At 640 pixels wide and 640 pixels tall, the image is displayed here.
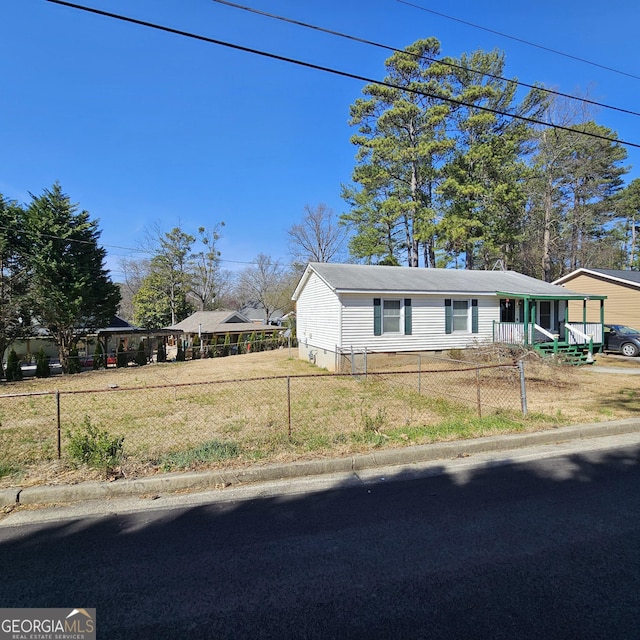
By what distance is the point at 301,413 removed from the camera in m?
7.59

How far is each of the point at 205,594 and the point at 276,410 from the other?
221 inches

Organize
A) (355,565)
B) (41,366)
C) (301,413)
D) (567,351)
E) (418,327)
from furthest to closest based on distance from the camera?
(41,366) < (567,351) < (418,327) < (301,413) < (355,565)

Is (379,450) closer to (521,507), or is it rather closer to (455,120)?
(521,507)

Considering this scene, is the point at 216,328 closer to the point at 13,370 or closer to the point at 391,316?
the point at 13,370

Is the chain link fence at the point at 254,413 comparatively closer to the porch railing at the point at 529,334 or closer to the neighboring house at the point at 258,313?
the porch railing at the point at 529,334

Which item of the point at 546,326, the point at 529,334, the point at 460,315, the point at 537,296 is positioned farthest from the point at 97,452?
the point at 546,326

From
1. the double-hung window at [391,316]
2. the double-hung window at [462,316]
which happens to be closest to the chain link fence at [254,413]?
the double-hung window at [391,316]

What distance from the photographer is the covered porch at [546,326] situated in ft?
50.3

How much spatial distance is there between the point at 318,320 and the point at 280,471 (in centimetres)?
1296

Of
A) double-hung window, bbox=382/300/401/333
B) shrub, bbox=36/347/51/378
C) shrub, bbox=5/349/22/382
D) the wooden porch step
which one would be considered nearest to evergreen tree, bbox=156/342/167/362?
shrub, bbox=36/347/51/378

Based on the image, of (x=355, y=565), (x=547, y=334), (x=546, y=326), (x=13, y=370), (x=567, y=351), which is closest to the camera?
(x=355, y=565)

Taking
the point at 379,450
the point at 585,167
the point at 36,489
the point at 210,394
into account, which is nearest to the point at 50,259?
the point at 210,394

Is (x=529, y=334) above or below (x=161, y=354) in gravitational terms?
above

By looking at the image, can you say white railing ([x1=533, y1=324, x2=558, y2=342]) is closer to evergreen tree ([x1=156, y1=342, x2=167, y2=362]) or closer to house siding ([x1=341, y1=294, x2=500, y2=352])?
house siding ([x1=341, y1=294, x2=500, y2=352])
